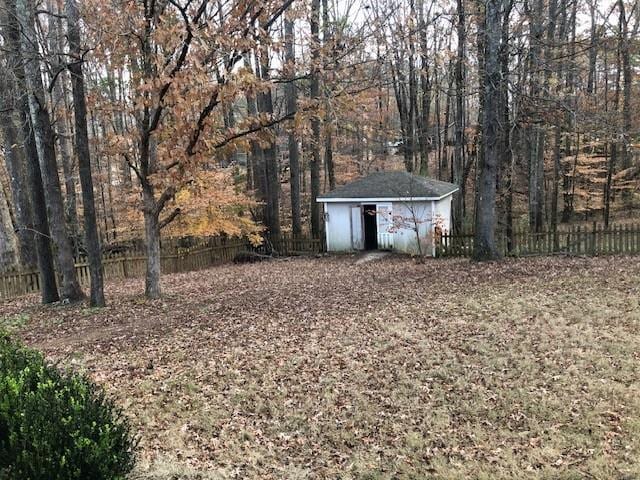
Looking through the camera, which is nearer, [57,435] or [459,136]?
[57,435]

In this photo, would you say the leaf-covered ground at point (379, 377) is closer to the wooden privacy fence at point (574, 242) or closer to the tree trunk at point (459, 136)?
the wooden privacy fence at point (574, 242)

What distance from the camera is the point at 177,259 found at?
58.8ft

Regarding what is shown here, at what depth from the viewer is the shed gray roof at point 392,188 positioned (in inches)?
712

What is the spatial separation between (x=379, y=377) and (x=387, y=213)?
13076 mm

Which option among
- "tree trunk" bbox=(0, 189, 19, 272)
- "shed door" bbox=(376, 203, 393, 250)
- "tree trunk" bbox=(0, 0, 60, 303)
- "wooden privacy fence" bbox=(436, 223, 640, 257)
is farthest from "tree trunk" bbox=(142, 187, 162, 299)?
"shed door" bbox=(376, 203, 393, 250)

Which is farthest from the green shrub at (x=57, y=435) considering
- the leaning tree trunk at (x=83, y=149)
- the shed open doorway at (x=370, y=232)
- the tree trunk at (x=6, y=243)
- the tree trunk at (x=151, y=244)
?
the shed open doorway at (x=370, y=232)

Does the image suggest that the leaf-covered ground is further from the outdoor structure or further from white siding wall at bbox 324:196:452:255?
the outdoor structure

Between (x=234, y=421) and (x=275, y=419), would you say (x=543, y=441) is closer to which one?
(x=275, y=419)

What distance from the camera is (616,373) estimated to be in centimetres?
580

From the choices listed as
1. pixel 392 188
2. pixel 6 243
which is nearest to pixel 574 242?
pixel 392 188

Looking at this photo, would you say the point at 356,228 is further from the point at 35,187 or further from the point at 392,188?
the point at 35,187

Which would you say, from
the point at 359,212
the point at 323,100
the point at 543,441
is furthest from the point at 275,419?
the point at 359,212

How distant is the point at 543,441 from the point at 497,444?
1.40 feet

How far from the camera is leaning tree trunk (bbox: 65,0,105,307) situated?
29.4 feet
